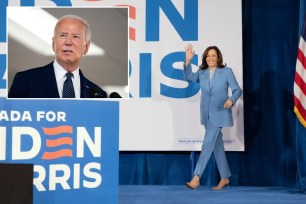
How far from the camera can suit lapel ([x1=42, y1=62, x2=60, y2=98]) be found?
16.1 feet

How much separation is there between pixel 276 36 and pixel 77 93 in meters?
3.17

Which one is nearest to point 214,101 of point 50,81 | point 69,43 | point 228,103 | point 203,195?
point 228,103

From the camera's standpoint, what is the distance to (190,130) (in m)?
7.06

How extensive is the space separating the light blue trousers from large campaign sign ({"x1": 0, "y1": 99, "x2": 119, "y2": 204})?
325 cm

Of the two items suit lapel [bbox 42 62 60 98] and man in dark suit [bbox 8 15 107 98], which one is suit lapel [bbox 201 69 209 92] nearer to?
man in dark suit [bbox 8 15 107 98]

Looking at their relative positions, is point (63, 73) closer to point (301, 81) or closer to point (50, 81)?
point (50, 81)

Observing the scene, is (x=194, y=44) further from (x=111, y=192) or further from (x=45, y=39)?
(x=111, y=192)

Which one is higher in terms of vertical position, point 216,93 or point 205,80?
point 205,80

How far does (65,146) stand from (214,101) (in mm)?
3498

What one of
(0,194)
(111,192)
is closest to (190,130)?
(111,192)

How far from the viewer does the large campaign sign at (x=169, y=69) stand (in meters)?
7.05

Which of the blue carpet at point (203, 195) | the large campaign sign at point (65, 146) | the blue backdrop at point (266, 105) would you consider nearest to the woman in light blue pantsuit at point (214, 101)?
the blue carpet at point (203, 195)

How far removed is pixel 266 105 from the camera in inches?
284

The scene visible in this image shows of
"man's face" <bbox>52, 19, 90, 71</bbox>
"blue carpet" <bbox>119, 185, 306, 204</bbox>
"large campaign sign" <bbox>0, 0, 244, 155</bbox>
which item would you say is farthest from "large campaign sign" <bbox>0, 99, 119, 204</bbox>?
"large campaign sign" <bbox>0, 0, 244, 155</bbox>
